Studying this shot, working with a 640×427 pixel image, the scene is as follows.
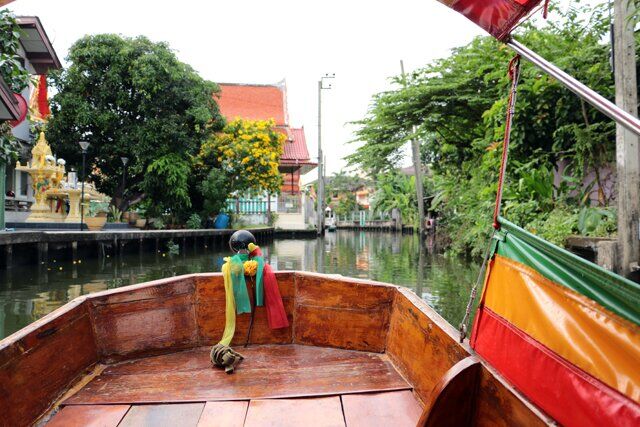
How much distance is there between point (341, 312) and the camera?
112 inches

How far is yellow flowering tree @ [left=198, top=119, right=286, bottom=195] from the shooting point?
16625 mm

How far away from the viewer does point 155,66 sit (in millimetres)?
14227

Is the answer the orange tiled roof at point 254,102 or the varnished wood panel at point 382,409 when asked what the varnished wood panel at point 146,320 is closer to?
the varnished wood panel at point 382,409

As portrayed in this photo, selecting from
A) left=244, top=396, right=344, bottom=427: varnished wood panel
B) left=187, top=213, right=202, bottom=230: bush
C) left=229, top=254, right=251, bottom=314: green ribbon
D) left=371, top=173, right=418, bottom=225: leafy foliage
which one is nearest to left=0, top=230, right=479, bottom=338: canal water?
left=187, top=213, right=202, bottom=230: bush

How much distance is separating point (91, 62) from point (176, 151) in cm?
365

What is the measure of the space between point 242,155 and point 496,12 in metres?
15.3

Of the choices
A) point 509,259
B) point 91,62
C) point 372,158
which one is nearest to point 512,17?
point 509,259

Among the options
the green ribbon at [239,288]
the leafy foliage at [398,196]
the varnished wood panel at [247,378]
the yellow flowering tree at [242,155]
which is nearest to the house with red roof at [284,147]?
the yellow flowering tree at [242,155]

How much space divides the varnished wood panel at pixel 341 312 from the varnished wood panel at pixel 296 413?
72cm

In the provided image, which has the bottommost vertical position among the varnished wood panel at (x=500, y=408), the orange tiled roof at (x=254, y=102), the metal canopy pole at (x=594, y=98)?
the varnished wood panel at (x=500, y=408)

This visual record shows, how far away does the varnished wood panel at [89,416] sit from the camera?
185 cm

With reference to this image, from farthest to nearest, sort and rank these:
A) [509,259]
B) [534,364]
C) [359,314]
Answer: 1. [359,314]
2. [509,259]
3. [534,364]

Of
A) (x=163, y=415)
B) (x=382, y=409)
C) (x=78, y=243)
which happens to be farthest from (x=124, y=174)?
(x=382, y=409)

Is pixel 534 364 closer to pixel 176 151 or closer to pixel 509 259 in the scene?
pixel 509 259
